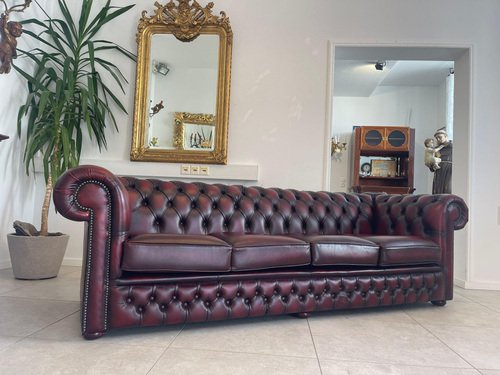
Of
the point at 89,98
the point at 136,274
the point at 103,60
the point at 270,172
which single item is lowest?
the point at 136,274

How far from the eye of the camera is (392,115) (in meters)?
6.48

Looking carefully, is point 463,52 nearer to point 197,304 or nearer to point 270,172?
point 270,172

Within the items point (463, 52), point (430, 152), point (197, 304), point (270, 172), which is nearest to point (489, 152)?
point (463, 52)

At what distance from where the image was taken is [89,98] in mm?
2816

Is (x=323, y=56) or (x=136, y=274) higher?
(x=323, y=56)

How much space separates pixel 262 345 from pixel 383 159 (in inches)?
221

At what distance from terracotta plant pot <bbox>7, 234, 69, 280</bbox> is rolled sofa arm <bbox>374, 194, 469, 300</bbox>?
Result: 2721 millimetres

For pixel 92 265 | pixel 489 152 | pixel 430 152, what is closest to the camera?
pixel 92 265

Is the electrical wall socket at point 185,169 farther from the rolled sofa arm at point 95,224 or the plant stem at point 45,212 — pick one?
the rolled sofa arm at point 95,224

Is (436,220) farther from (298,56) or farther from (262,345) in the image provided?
(298,56)

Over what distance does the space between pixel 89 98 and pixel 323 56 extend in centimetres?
215

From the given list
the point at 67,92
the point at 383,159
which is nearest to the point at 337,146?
the point at 383,159

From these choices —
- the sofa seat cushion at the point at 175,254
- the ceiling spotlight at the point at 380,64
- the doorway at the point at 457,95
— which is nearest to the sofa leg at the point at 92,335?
the sofa seat cushion at the point at 175,254

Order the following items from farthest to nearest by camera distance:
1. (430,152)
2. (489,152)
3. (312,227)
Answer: (430,152)
(489,152)
(312,227)
